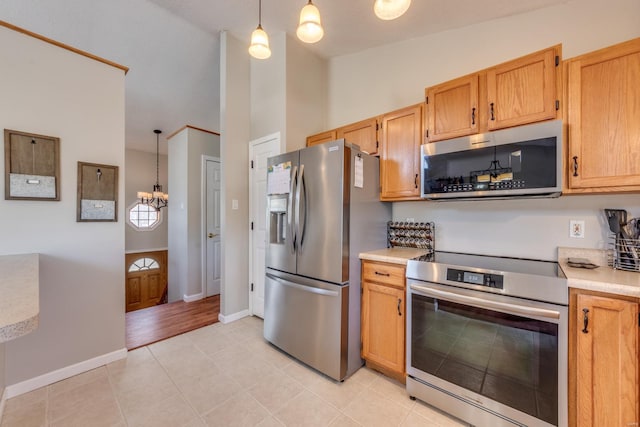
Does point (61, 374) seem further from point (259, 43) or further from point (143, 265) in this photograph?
point (143, 265)

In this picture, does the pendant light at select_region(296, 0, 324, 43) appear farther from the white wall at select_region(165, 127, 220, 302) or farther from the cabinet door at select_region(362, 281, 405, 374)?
the white wall at select_region(165, 127, 220, 302)

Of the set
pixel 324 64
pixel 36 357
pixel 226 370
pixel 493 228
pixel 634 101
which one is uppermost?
pixel 324 64

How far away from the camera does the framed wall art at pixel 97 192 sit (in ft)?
6.50

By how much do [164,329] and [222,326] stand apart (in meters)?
0.60

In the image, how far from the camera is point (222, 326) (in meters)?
2.79

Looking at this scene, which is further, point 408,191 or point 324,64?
point 324,64

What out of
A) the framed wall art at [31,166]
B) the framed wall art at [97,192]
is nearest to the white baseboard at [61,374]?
the framed wall art at [97,192]

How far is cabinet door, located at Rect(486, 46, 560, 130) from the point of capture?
1.52 meters

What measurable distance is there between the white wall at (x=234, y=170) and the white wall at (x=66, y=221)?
946 mm

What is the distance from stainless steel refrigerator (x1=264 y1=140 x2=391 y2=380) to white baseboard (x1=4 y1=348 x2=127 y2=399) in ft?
4.23

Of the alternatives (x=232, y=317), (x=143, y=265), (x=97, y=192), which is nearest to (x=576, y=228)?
(x=232, y=317)

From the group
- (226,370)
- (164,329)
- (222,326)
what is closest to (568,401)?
(226,370)

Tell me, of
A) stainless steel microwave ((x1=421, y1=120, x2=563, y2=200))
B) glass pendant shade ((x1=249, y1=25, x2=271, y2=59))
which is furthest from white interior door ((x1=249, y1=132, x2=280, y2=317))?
stainless steel microwave ((x1=421, y1=120, x2=563, y2=200))

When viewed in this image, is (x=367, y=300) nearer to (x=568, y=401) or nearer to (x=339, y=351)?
(x=339, y=351)
